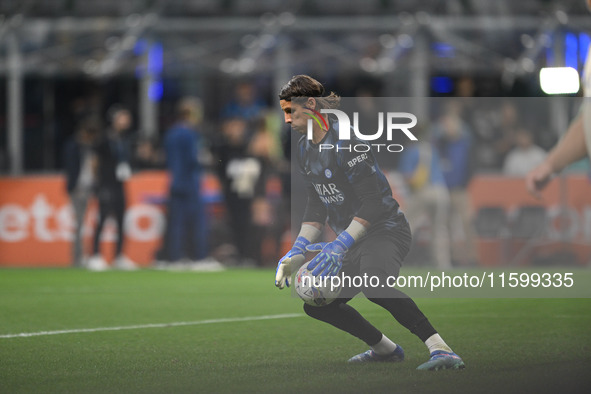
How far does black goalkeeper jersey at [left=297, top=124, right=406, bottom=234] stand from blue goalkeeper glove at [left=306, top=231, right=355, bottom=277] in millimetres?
141

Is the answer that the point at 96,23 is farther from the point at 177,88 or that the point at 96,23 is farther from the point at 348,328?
the point at 348,328

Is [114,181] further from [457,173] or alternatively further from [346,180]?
[346,180]

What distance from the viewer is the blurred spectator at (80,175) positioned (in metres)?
16.4

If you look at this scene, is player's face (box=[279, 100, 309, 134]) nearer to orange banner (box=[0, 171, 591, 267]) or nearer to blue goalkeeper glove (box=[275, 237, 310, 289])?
blue goalkeeper glove (box=[275, 237, 310, 289])

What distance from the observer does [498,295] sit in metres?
6.43

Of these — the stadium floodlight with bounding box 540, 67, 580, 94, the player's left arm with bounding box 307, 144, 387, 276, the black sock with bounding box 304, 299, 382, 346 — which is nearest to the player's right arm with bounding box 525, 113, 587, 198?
the stadium floodlight with bounding box 540, 67, 580, 94

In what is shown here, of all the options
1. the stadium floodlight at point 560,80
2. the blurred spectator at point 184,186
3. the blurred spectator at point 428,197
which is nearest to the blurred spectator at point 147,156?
the blurred spectator at point 184,186

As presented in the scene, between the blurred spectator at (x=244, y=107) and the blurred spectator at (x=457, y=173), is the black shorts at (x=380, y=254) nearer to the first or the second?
the blurred spectator at (x=457, y=173)

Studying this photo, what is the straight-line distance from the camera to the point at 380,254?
634 cm

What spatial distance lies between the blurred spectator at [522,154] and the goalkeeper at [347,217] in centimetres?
121

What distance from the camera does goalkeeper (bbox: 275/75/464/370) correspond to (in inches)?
247

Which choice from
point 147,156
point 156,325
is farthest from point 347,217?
point 147,156

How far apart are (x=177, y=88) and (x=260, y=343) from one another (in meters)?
13.7

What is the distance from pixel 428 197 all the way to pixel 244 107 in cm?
1114
